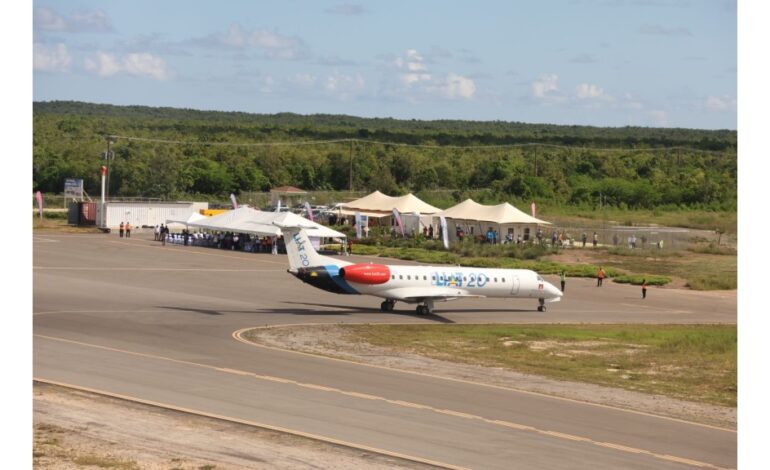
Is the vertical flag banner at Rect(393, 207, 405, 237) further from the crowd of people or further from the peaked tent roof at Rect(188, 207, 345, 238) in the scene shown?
the crowd of people

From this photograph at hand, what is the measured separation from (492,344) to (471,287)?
973 cm

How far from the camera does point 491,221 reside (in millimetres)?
94875

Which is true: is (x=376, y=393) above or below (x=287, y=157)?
below

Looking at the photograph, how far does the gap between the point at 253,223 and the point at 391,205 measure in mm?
23202

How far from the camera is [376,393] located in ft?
107

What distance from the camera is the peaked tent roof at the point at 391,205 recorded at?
106 m

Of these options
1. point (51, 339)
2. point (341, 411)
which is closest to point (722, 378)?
point (341, 411)

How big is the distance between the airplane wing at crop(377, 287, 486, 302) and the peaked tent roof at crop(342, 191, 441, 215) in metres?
50.4

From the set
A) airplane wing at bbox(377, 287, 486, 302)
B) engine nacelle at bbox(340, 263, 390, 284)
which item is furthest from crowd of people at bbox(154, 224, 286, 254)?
engine nacelle at bbox(340, 263, 390, 284)

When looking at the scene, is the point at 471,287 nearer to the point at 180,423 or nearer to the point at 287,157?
the point at 180,423

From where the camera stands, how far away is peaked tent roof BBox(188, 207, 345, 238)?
82.9 meters

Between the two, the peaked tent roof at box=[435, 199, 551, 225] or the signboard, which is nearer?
the peaked tent roof at box=[435, 199, 551, 225]

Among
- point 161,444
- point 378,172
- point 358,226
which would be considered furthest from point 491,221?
point 378,172
